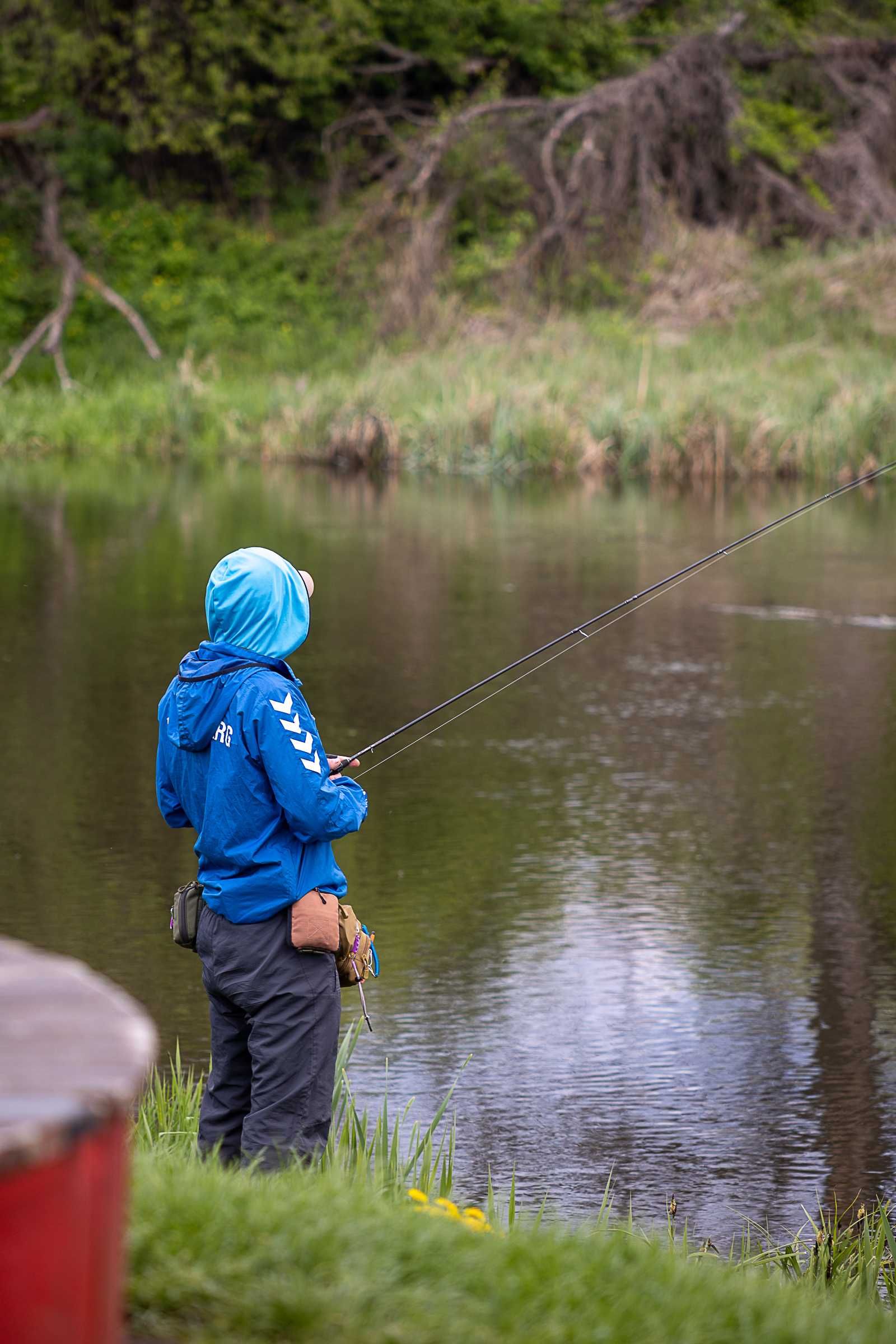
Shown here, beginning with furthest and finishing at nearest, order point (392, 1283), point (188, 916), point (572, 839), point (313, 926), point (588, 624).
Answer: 1. point (572, 839)
2. point (588, 624)
3. point (188, 916)
4. point (313, 926)
5. point (392, 1283)

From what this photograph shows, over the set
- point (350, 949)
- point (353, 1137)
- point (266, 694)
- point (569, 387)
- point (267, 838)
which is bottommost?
point (353, 1137)

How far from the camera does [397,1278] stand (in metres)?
2.86

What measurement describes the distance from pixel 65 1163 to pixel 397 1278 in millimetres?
935

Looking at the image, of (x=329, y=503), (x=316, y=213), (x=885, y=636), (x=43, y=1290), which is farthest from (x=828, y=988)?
(x=316, y=213)

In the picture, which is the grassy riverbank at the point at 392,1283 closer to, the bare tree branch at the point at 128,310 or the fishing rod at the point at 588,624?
the fishing rod at the point at 588,624

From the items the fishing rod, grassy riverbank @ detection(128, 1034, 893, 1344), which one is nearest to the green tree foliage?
the fishing rod

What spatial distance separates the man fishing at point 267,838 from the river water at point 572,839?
1015 millimetres

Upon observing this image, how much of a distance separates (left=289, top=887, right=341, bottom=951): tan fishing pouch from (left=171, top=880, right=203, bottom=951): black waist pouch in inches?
10.1

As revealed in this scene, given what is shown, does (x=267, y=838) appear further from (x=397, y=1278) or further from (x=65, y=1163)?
(x=65, y=1163)

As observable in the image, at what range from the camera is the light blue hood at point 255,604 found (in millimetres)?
4176

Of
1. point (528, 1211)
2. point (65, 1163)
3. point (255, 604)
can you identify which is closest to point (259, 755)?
point (255, 604)

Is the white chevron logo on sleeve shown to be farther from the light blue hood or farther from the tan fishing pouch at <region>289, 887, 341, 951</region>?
the tan fishing pouch at <region>289, 887, 341, 951</region>

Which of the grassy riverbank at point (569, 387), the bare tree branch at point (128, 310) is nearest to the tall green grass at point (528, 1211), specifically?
the grassy riverbank at point (569, 387)

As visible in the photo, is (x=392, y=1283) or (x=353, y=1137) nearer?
(x=392, y=1283)
